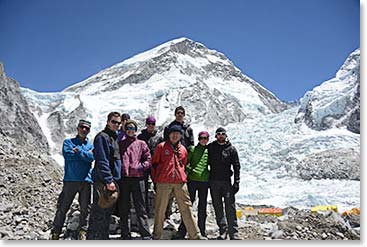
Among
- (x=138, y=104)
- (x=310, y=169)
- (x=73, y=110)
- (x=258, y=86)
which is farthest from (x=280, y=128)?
(x=258, y=86)

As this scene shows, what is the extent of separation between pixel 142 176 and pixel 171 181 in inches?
13.8

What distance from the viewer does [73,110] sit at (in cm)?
6284

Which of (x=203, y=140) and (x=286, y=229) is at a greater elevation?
(x=203, y=140)

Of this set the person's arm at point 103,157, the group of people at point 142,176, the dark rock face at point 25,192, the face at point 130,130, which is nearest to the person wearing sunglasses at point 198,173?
the group of people at point 142,176

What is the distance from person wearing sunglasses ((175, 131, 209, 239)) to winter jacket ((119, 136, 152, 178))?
0.62m

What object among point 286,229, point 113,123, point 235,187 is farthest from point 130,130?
point 286,229

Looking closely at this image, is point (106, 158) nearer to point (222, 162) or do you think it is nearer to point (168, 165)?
point (168, 165)

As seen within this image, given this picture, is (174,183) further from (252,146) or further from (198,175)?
(252,146)

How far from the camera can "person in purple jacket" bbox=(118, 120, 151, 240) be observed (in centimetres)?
493

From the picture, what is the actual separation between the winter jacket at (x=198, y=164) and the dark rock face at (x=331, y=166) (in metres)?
29.9

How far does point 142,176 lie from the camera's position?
4977mm

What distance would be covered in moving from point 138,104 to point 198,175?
60.4 m

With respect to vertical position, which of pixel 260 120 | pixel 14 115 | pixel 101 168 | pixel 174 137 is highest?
pixel 260 120

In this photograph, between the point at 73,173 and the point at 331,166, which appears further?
the point at 331,166
